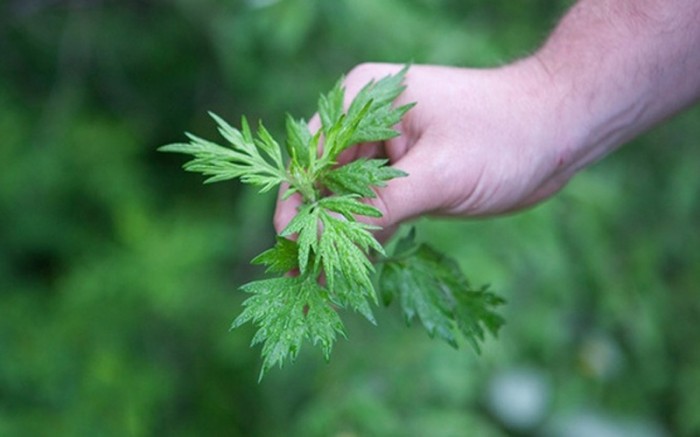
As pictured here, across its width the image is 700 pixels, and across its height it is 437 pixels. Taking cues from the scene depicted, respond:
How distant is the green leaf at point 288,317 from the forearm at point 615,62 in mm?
560

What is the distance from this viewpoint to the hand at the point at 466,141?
1253 millimetres

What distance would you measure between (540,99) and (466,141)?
0.16 metres

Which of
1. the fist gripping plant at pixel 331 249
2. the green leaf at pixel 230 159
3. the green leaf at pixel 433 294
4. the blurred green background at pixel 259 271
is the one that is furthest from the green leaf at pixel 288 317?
the blurred green background at pixel 259 271

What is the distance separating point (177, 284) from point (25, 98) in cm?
147

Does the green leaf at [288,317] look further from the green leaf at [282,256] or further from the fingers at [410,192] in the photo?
the fingers at [410,192]

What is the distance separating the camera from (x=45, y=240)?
11.0 ft

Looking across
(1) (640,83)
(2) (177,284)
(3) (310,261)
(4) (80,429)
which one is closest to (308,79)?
(2) (177,284)

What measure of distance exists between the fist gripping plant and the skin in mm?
83

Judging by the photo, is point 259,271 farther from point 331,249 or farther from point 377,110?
point 331,249

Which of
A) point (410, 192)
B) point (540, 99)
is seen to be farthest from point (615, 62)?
point (410, 192)

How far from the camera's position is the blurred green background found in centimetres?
243

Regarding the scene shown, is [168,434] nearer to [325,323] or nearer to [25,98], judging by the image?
[25,98]

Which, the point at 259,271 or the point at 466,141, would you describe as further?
the point at 259,271

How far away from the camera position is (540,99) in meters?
1.37
